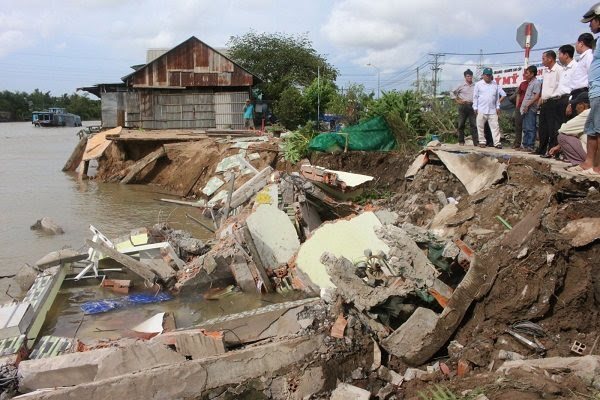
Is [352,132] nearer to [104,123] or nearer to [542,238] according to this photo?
[542,238]

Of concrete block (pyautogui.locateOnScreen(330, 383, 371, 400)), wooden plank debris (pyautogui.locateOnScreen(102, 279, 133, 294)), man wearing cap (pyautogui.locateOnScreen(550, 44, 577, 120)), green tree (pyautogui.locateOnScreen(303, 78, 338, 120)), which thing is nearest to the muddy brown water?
wooden plank debris (pyautogui.locateOnScreen(102, 279, 133, 294))

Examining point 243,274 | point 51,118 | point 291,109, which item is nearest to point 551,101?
point 243,274

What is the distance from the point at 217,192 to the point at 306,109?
11194 mm

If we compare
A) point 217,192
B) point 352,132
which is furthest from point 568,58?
point 217,192

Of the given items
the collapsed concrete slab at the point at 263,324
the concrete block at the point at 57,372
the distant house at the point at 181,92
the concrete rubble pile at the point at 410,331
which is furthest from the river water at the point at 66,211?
the collapsed concrete slab at the point at 263,324

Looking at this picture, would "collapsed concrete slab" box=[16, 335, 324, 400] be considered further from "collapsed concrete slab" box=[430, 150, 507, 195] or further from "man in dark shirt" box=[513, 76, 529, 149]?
"man in dark shirt" box=[513, 76, 529, 149]

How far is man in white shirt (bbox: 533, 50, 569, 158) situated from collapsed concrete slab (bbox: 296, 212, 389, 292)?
3.08m

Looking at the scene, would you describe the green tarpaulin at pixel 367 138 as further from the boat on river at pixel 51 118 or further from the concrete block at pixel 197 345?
the boat on river at pixel 51 118

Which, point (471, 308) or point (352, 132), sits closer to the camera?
point (471, 308)

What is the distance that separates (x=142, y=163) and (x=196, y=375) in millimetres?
15265

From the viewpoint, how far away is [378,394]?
405 centimetres

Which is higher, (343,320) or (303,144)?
(303,144)

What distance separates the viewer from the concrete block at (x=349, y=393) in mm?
3855

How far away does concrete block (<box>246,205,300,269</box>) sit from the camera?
7.22 m
